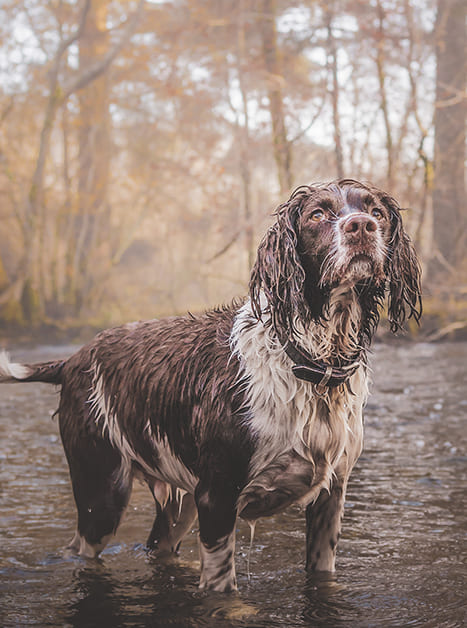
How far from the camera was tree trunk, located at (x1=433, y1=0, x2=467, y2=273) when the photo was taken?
2109cm

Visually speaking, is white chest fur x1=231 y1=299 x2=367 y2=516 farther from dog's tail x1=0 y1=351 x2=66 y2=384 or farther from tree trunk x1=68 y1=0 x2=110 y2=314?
tree trunk x1=68 y1=0 x2=110 y2=314

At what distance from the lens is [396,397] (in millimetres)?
11008

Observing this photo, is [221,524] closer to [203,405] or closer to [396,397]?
[203,405]

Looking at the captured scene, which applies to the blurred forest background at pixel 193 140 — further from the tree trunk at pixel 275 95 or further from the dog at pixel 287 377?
the dog at pixel 287 377

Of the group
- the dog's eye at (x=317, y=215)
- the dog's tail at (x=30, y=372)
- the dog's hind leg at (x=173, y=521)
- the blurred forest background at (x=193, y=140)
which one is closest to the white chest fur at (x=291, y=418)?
the dog's eye at (x=317, y=215)

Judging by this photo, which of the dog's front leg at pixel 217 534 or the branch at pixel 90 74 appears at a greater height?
the branch at pixel 90 74

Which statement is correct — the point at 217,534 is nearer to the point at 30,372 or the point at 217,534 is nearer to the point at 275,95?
the point at 30,372

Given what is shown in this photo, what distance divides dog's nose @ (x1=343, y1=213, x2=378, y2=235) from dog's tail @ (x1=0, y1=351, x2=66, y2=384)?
217 cm

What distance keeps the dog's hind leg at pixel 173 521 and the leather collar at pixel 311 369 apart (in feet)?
4.79

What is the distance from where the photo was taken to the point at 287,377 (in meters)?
3.44

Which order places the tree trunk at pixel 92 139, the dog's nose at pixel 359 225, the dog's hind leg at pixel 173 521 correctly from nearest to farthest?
1. the dog's nose at pixel 359 225
2. the dog's hind leg at pixel 173 521
3. the tree trunk at pixel 92 139

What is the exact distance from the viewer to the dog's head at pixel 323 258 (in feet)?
10.5

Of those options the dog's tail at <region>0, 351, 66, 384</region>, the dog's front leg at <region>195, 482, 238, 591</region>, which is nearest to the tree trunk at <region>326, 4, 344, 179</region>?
the dog's tail at <region>0, 351, 66, 384</region>

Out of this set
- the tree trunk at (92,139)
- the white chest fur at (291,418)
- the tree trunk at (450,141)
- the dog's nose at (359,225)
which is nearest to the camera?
the dog's nose at (359,225)
